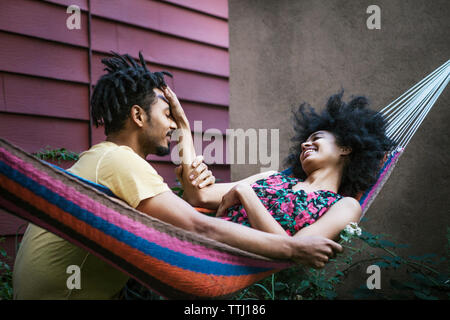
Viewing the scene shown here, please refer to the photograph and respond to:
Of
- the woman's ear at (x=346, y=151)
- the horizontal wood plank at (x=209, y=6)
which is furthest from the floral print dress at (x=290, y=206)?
the horizontal wood plank at (x=209, y=6)

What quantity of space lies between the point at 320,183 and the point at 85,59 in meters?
1.87

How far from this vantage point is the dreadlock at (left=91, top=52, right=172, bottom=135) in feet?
5.02

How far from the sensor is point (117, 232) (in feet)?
3.37

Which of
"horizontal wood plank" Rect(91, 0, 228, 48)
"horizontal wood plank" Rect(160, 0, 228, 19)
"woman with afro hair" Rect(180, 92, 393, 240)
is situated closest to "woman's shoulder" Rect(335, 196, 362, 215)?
"woman with afro hair" Rect(180, 92, 393, 240)

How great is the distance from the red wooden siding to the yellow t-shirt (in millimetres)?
1270

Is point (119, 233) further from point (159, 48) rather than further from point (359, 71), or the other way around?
point (159, 48)

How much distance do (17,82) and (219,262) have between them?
199cm

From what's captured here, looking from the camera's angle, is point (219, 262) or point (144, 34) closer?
point (219, 262)

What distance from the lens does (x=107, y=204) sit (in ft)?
3.36

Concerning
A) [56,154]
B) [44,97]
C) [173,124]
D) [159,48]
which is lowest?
[56,154]

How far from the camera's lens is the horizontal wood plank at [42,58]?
2.36 m

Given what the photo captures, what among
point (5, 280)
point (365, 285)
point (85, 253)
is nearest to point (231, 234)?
point (85, 253)
